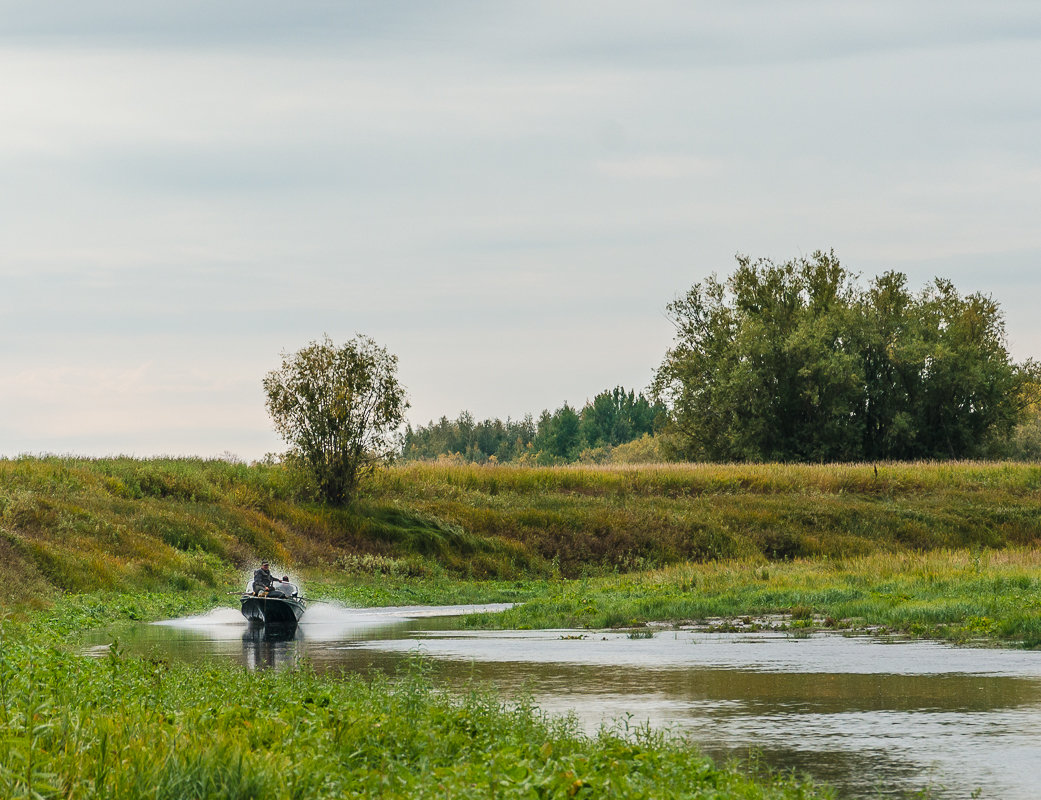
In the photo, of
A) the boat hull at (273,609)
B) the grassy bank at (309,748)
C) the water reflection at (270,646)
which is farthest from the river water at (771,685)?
the grassy bank at (309,748)

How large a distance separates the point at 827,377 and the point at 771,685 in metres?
72.9

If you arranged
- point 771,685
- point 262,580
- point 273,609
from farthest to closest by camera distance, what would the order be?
point 262,580, point 273,609, point 771,685

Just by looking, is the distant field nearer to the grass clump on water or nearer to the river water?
the river water

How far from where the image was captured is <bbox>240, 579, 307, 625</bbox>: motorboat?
28.9m

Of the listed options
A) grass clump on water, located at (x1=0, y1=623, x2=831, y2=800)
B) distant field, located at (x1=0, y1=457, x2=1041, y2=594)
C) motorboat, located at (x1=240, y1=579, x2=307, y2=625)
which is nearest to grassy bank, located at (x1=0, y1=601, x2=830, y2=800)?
grass clump on water, located at (x1=0, y1=623, x2=831, y2=800)

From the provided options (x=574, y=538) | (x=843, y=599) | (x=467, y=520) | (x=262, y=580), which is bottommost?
(x=843, y=599)

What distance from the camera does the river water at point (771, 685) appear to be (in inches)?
458

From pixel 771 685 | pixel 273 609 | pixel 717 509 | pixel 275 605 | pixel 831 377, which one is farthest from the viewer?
pixel 831 377

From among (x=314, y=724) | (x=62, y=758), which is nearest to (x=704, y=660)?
(x=314, y=724)

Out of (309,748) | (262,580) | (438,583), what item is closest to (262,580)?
(262,580)

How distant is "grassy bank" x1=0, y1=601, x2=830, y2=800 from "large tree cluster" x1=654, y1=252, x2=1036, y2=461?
7669cm

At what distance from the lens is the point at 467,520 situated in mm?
52656

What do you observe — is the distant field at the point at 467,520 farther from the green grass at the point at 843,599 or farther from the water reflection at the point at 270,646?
the green grass at the point at 843,599

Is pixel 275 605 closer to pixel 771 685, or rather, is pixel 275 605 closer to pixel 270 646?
pixel 270 646
